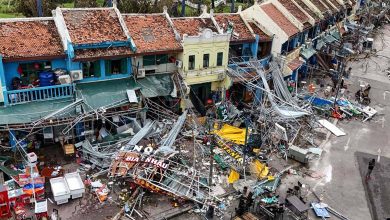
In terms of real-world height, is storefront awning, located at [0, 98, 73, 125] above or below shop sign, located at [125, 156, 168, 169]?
above

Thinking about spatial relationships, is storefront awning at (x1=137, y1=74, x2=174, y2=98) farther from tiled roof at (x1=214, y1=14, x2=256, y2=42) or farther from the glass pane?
tiled roof at (x1=214, y1=14, x2=256, y2=42)

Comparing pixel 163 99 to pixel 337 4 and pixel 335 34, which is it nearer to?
pixel 335 34

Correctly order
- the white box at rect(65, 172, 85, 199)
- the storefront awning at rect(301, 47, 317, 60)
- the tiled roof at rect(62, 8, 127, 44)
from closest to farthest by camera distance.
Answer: the white box at rect(65, 172, 85, 199), the tiled roof at rect(62, 8, 127, 44), the storefront awning at rect(301, 47, 317, 60)

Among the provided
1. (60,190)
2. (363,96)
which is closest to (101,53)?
(60,190)

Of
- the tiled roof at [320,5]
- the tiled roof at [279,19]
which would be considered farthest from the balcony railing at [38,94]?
the tiled roof at [320,5]

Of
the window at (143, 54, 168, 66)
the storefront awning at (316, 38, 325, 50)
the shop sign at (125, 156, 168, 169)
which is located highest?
the window at (143, 54, 168, 66)

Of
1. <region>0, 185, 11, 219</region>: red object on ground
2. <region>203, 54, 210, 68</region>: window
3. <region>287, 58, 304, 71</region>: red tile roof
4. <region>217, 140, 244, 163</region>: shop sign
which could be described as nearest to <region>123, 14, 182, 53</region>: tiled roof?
<region>203, 54, 210, 68</region>: window

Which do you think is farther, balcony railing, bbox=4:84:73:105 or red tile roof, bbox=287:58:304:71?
red tile roof, bbox=287:58:304:71
